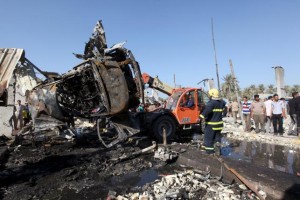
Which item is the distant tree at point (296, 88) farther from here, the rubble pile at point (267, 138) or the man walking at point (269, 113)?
the rubble pile at point (267, 138)

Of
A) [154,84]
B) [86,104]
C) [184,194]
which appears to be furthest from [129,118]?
[184,194]

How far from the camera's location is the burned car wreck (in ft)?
25.8

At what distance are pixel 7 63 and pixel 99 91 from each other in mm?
2572

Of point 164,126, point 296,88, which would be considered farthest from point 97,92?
point 296,88

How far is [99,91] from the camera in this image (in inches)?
314

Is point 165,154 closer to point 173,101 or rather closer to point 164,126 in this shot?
point 164,126

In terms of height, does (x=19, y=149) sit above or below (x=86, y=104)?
below

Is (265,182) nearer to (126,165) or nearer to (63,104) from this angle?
(126,165)

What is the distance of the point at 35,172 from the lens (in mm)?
6762

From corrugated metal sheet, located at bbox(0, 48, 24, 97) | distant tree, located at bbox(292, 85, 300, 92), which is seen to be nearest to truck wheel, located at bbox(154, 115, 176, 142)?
corrugated metal sheet, located at bbox(0, 48, 24, 97)

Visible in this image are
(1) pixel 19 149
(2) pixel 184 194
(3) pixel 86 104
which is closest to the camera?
(2) pixel 184 194

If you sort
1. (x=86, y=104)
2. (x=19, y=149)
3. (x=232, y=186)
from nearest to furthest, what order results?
(x=232, y=186), (x=86, y=104), (x=19, y=149)

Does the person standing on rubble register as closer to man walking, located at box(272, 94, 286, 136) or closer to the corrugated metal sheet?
the corrugated metal sheet

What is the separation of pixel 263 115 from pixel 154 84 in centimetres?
491
